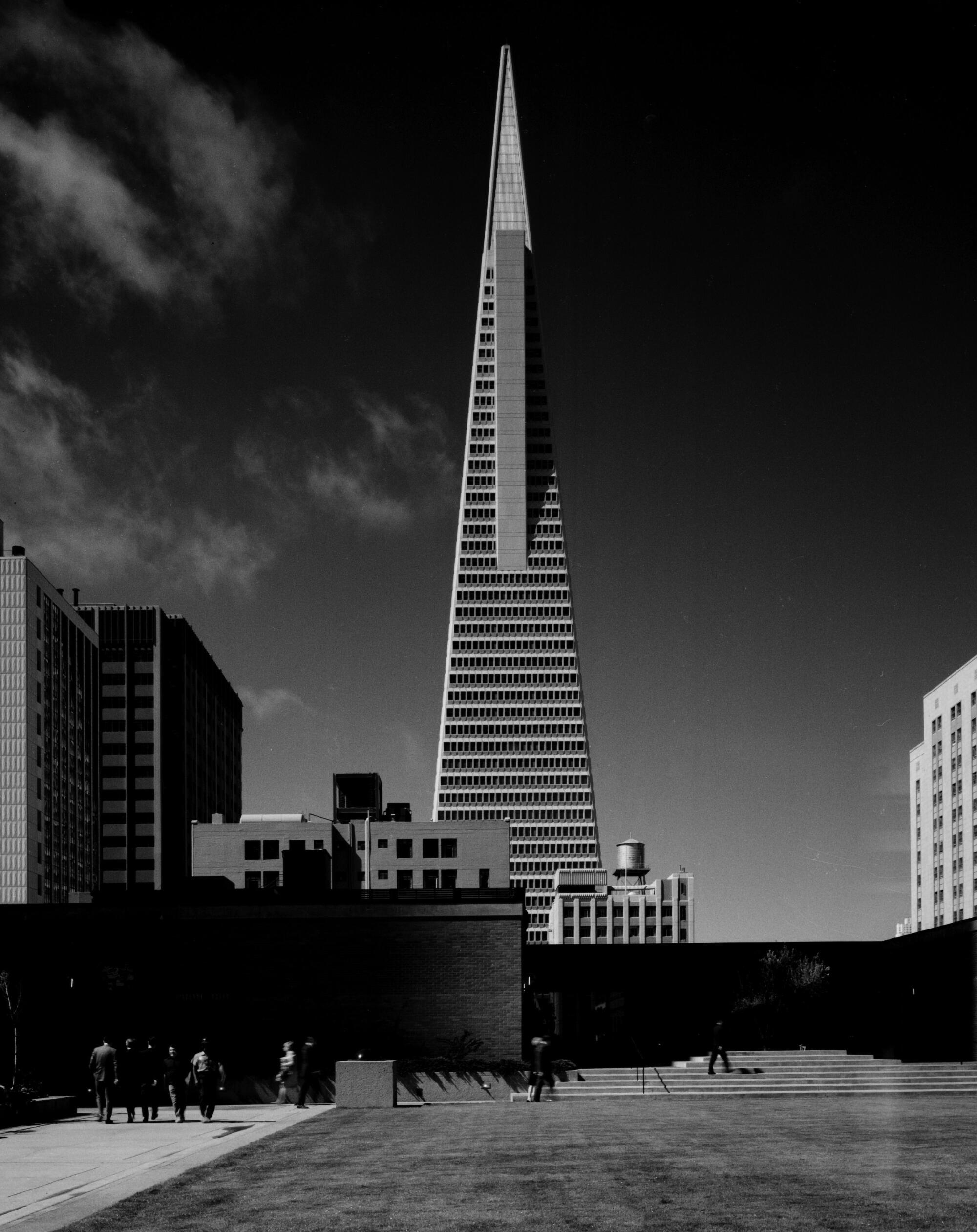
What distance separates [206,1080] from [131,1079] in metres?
2.05

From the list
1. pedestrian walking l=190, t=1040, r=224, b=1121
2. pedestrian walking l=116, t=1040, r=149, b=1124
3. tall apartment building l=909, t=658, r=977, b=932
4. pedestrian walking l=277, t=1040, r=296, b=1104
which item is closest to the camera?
pedestrian walking l=190, t=1040, r=224, b=1121

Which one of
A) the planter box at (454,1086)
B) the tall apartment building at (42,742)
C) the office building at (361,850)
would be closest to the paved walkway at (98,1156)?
the planter box at (454,1086)

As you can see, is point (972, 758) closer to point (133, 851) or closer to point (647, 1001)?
point (647, 1001)

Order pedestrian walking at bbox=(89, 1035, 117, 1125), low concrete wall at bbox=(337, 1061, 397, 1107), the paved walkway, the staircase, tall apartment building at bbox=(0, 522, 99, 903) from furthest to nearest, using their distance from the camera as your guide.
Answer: tall apartment building at bbox=(0, 522, 99, 903) → the staircase → low concrete wall at bbox=(337, 1061, 397, 1107) → pedestrian walking at bbox=(89, 1035, 117, 1125) → the paved walkway

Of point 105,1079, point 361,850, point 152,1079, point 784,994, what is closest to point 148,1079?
point 152,1079

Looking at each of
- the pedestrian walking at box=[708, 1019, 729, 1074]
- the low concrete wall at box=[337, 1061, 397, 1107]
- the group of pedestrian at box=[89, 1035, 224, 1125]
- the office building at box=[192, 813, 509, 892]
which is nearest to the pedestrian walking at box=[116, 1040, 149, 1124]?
the group of pedestrian at box=[89, 1035, 224, 1125]

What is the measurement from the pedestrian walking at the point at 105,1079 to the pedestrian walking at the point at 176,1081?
4.32ft

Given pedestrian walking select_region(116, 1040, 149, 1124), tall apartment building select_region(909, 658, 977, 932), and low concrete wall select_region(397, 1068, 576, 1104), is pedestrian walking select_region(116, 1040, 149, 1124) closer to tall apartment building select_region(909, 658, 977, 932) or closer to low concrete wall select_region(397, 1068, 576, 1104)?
low concrete wall select_region(397, 1068, 576, 1104)

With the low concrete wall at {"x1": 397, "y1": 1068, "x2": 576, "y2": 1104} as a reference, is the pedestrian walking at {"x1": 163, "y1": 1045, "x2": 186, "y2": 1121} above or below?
above

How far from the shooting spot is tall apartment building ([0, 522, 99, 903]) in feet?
525

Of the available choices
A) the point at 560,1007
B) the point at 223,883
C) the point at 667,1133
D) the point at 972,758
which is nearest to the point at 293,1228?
the point at 667,1133

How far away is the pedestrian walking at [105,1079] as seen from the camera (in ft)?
99.9

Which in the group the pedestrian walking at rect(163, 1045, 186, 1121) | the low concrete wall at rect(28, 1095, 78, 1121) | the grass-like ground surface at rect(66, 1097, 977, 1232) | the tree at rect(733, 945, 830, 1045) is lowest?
the tree at rect(733, 945, 830, 1045)

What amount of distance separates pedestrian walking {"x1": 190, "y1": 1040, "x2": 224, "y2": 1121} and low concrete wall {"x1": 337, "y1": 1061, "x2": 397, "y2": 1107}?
9.28ft
